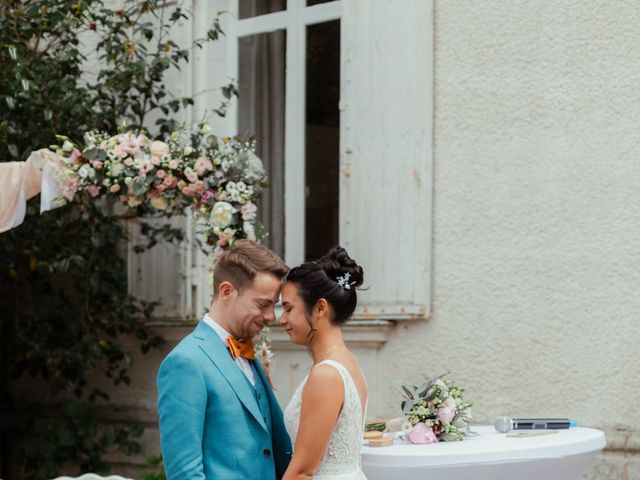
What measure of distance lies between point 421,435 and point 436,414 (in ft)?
0.34

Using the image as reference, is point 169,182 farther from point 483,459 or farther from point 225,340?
point 483,459

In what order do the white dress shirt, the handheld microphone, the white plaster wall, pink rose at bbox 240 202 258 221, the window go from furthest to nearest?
the window
pink rose at bbox 240 202 258 221
the white plaster wall
the handheld microphone
the white dress shirt

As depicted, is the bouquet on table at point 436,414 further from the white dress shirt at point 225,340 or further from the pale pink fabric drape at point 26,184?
the pale pink fabric drape at point 26,184

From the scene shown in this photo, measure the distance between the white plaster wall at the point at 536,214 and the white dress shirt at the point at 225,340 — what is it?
2.13 meters

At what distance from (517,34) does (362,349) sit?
1.73 m

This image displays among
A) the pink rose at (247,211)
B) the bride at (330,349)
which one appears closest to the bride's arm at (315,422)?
the bride at (330,349)

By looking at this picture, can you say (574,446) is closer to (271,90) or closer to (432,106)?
(432,106)

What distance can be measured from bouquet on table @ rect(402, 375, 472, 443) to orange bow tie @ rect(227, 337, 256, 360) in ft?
2.22

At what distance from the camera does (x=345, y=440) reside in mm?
3455

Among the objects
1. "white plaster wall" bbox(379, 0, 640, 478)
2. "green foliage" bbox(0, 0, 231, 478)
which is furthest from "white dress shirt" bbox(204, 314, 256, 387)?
"green foliage" bbox(0, 0, 231, 478)

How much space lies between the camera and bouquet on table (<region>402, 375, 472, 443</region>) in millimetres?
3875

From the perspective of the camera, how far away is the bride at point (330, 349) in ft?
11.1

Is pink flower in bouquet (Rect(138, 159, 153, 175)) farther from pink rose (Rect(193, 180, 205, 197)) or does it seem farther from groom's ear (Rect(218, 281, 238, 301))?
groom's ear (Rect(218, 281, 238, 301))

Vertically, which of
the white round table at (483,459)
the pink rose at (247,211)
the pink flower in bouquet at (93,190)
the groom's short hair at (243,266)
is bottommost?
the white round table at (483,459)
